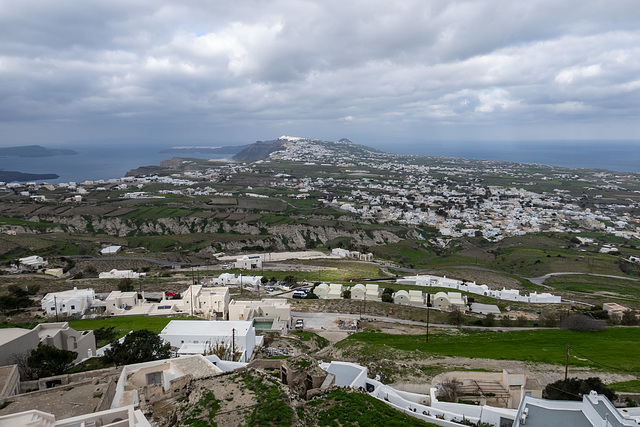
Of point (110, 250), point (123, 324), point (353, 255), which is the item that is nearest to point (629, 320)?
point (123, 324)

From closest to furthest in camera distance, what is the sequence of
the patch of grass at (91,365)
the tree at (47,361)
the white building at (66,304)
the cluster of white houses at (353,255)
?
the tree at (47,361)
the patch of grass at (91,365)
the white building at (66,304)
the cluster of white houses at (353,255)

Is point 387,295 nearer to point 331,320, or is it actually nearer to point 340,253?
point 331,320

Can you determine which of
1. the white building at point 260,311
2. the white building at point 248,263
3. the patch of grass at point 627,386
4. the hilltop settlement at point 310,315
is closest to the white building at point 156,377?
the hilltop settlement at point 310,315

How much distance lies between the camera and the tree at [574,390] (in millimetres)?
17427

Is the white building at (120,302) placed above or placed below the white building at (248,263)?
above

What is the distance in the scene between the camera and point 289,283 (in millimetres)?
50219

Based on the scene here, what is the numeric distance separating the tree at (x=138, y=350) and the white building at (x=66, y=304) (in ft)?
50.6

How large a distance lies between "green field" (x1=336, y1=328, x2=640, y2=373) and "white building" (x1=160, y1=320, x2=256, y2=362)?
7500mm

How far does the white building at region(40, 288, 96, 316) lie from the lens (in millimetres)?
33156

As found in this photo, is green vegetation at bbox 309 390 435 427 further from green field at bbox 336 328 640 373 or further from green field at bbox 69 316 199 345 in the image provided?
green field at bbox 69 316 199 345

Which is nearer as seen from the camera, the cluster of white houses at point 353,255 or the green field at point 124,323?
the green field at point 124,323

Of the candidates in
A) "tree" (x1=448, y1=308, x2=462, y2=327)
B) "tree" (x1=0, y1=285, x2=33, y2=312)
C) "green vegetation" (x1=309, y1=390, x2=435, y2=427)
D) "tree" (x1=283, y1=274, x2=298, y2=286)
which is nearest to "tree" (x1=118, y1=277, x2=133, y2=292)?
"tree" (x1=0, y1=285, x2=33, y2=312)

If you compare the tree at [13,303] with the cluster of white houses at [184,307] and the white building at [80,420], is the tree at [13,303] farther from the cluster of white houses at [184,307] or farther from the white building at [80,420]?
the white building at [80,420]

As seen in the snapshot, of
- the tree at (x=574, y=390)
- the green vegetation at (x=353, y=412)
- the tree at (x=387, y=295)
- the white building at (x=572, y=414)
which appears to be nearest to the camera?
the green vegetation at (x=353, y=412)
